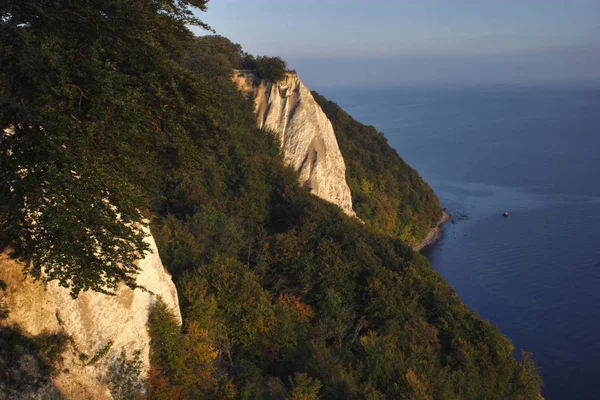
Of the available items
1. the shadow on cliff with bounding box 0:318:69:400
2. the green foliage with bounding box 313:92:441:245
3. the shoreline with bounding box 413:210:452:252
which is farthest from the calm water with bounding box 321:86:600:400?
the shadow on cliff with bounding box 0:318:69:400

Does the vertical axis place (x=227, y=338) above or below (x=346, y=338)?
above

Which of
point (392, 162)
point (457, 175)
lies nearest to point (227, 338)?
point (392, 162)

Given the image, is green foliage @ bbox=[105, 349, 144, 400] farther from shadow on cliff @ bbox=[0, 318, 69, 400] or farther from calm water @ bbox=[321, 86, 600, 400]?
calm water @ bbox=[321, 86, 600, 400]

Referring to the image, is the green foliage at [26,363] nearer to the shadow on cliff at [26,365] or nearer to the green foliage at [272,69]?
the shadow on cliff at [26,365]

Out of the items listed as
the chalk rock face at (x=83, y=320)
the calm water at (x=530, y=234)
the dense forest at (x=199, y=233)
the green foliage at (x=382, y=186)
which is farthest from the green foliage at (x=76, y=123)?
the green foliage at (x=382, y=186)

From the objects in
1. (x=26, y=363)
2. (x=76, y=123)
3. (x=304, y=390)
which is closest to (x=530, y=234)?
(x=304, y=390)

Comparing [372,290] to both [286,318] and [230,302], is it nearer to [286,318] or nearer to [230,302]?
[286,318]
